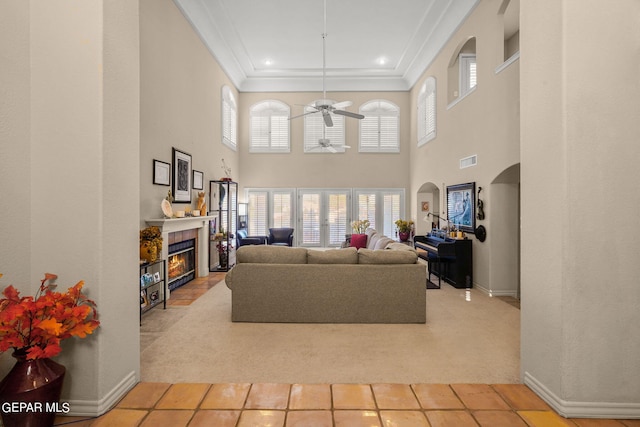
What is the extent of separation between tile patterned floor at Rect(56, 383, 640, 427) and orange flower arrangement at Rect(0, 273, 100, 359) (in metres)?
0.58

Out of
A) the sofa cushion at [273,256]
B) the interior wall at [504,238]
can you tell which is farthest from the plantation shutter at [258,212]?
the interior wall at [504,238]

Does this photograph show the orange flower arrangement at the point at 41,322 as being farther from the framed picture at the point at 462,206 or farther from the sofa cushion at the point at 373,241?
the framed picture at the point at 462,206

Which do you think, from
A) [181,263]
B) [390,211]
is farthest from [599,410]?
[390,211]

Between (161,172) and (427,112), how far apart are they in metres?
6.02

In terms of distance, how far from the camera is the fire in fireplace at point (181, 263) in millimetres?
5188

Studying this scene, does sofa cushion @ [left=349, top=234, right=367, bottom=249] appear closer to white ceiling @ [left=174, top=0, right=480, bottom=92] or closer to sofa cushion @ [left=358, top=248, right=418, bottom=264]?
sofa cushion @ [left=358, top=248, right=418, bottom=264]

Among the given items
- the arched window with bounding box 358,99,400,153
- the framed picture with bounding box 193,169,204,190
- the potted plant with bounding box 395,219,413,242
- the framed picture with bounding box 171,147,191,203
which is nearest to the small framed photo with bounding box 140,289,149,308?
the framed picture with bounding box 171,147,191,203

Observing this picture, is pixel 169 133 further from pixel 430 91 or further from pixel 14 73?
pixel 430 91

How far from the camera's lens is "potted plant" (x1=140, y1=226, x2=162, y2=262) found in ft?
12.8

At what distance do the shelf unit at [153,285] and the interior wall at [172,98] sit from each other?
619mm

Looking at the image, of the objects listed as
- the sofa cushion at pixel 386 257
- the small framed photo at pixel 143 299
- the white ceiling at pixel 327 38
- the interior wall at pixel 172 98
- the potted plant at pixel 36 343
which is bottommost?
the small framed photo at pixel 143 299

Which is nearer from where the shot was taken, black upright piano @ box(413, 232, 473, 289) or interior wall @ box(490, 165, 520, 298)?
interior wall @ box(490, 165, 520, 298)

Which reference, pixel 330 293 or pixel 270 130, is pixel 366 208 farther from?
pixel 330 293

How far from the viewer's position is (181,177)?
5484 millimetres
